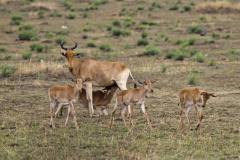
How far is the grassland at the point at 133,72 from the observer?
12094 mm

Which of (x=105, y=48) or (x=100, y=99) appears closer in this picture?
(x=100, y=99)

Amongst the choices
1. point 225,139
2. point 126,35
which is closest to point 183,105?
point 225,139

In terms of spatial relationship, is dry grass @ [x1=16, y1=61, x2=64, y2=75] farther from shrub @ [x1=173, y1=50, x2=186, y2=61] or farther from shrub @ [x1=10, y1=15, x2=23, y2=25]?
shrub @ [x1=10, y1=15, x2=23, y2=25]

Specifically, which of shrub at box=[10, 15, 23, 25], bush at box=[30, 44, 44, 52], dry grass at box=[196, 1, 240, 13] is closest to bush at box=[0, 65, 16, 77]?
bush at box=[30, 44, 44, 52]

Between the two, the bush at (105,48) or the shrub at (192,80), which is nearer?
the shrub at (192,80)

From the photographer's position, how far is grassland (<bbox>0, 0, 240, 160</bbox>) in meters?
12.1

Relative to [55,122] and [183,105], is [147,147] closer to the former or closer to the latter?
[183,105]

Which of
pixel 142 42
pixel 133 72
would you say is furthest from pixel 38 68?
pixel 142 42

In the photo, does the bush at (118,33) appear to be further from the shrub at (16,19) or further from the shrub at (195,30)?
the shrub at (16,19)

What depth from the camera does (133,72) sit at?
22.5 metres

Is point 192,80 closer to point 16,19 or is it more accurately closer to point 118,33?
point 118,33

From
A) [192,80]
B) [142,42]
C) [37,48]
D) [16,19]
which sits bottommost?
[16,19]

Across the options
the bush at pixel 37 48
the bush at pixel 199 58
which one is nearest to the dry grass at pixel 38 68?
the bush at pixel 37 48

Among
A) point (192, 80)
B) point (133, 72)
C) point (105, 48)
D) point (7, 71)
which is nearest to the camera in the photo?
point (192, 80)
